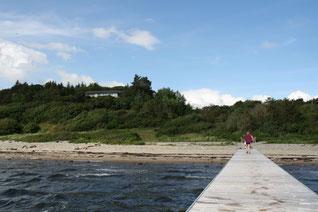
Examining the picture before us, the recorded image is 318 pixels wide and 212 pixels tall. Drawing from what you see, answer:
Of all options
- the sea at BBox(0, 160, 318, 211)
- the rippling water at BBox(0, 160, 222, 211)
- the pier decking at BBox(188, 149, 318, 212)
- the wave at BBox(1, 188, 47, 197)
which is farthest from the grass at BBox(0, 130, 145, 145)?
the pier decking at BBox(188, 149, 318, 212)

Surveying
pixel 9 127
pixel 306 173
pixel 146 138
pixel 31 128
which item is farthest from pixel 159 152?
pixel 9 127

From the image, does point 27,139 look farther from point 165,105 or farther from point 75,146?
point 165,105

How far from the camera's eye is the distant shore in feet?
101

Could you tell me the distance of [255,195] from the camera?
402 inches

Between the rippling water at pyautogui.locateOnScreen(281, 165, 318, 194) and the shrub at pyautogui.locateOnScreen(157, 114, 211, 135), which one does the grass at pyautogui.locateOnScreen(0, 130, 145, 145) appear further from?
the rippling water at pyautogui.locateOnScreen(281, 165, 318, 194)

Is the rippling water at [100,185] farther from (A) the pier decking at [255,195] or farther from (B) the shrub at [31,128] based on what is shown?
(B) the shrub at [31,128]

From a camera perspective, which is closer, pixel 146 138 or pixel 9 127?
pixel 146 138

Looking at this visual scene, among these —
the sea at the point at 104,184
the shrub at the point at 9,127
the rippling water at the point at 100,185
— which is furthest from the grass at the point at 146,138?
the rippling water at the point at 100,185

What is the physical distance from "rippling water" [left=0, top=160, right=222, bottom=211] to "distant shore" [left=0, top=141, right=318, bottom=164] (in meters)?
2.44

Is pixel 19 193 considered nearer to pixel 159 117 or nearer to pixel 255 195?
pixel 255 195

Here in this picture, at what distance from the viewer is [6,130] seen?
5225 centimetres

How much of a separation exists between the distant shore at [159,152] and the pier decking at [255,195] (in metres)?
16.9

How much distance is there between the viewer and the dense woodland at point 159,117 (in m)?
43.8

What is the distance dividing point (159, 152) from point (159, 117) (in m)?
23.1
